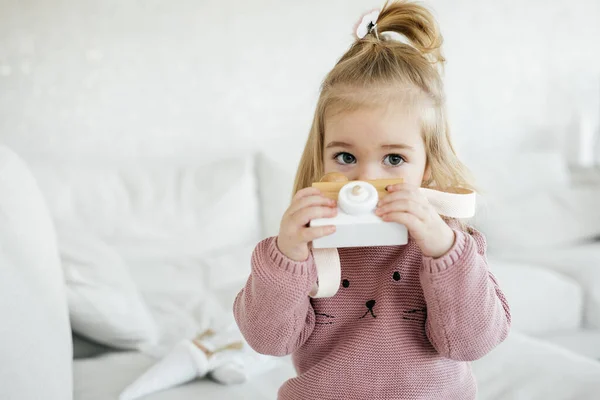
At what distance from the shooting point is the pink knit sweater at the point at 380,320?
864 mm

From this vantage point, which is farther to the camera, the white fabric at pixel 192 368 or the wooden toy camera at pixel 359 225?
the white fabric at pixel 192 368

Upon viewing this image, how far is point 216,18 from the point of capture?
262 cm

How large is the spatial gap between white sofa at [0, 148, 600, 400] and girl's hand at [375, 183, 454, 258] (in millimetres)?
574

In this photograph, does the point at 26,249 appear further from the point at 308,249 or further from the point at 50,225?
the point at 308,249

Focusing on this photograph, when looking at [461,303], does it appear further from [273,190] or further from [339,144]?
[273,190]

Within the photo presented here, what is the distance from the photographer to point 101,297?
151cm

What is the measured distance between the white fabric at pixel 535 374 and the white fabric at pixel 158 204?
108 centimetres

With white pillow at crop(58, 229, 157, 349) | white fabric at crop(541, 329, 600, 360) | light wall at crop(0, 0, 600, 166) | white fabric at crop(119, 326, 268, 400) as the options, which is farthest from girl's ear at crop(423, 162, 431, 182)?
light wall at crop(0, 0, 600, 166)

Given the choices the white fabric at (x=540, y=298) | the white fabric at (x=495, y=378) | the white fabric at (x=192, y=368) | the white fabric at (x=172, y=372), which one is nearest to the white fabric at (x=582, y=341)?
the white fabric at (x=540, y=298)

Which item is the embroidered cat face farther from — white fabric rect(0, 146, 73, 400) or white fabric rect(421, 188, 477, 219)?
white fabric rect(0, 146, 73, 400)

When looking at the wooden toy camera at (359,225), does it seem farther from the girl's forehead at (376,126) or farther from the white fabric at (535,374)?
the white fabric at (535,374)

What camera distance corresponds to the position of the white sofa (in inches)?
42.9

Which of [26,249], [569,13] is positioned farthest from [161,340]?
[569,13]

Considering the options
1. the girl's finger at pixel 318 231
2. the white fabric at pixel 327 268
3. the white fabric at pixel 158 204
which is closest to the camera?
the girl's finger at pixel 318 231
